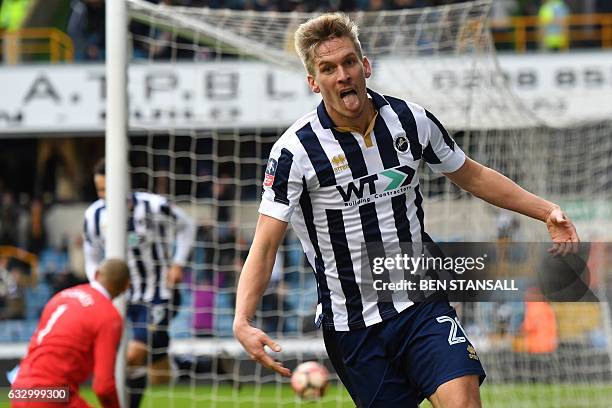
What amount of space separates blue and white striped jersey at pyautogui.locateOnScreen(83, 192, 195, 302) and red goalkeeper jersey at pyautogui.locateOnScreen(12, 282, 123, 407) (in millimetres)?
2030

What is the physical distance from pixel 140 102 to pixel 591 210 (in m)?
5.88

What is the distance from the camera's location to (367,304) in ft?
14.1

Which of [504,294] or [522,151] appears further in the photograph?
[522,151]

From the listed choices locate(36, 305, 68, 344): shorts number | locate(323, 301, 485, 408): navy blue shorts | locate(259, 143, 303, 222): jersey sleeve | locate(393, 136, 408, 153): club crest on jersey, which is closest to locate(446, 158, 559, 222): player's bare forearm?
locate(393, 136, 408, 153): club crest on jersey

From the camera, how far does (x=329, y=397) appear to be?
9352 millimetres

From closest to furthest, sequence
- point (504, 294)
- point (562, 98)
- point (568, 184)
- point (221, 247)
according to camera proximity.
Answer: point (504, 294), point (221, 247), point (568, 184), point (562, 98)

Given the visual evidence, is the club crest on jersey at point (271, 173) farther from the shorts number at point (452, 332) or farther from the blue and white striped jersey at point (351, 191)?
the shorts number at point (452, 332)

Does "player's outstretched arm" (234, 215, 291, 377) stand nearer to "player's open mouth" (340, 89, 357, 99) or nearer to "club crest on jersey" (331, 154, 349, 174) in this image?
"club crest on jersey" (331, 154, 349, 174)

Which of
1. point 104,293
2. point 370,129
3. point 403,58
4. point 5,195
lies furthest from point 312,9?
point 370,129

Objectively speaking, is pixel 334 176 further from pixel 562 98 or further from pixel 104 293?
pixel 562 98

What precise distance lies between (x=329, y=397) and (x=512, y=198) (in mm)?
5299

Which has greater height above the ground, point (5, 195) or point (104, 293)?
point (5, 195)

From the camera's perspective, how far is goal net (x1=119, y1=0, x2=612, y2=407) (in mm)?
8352

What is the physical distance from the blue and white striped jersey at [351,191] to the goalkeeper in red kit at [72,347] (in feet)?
5.36
